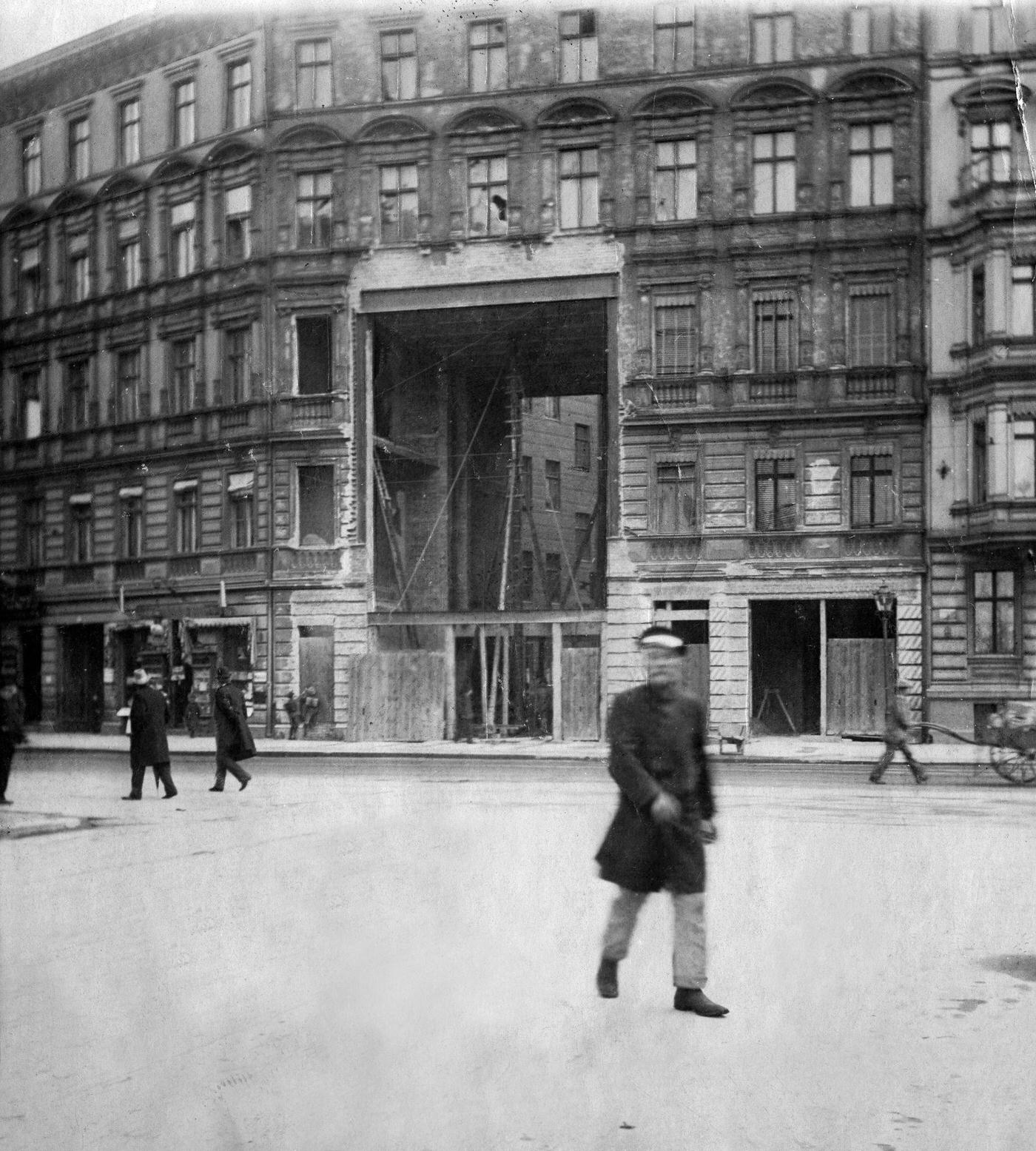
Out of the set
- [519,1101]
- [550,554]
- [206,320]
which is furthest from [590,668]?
[519,1101]

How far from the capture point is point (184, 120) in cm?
760

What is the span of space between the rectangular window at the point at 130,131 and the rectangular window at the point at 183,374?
0.98 meters

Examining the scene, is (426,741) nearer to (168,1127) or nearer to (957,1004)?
(957,1004)

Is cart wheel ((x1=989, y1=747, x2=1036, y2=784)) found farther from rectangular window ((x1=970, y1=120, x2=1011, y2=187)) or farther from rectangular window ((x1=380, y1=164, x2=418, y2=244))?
rectangular window ((x1=380, y1=164, x2=418, y2=244))

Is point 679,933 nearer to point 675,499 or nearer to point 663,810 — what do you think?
point 663,810

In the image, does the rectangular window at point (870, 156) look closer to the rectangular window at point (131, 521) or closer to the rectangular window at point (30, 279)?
the rectangular window at point (131, 521)

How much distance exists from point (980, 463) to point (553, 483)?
4.30 m

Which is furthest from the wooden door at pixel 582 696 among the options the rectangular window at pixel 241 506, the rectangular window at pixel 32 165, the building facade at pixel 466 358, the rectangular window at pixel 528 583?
the rectangular window at pixel 32 165

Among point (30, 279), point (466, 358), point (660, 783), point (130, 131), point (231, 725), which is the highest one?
point (130, 131)

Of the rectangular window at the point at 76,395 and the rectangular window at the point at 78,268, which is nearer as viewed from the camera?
the rectangular window at the point at 78,268

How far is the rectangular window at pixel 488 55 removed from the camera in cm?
665

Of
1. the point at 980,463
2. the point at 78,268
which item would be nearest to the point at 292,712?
the point at 78,268

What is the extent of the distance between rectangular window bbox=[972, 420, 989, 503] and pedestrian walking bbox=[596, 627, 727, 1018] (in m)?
7.78

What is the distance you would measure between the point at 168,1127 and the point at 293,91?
17.2 ft
